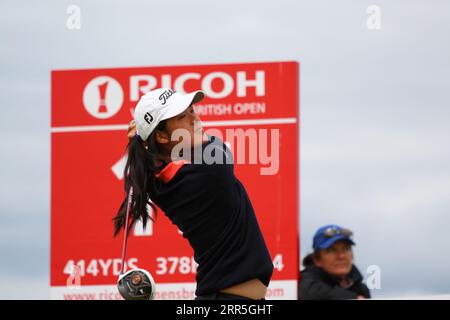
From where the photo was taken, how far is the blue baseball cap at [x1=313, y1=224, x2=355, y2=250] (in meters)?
10.1

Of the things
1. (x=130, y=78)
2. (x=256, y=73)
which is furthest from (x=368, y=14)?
(x=130, y=78)

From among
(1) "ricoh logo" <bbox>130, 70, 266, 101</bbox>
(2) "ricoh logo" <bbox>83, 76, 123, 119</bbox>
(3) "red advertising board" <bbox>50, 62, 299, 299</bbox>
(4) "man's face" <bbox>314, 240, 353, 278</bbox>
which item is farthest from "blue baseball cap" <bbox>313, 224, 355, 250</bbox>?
(2) "ricoh logo" <bbox>83, 76, 123, 119</bbox>

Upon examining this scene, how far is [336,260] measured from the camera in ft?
33.3

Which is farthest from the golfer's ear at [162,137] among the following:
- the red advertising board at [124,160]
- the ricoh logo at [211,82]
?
the ricoh logo at [211,82]

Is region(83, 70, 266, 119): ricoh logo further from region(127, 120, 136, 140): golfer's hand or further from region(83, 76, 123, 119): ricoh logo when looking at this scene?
region(127, 120, 136, 140): golfer's hand

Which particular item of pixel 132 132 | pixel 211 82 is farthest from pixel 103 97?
pixel 132 132

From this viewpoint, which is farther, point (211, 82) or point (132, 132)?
point (211, 82)

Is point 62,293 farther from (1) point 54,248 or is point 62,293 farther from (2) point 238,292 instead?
(2) point 238,292

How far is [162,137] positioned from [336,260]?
12.8 ft

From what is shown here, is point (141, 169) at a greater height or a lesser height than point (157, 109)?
lesser

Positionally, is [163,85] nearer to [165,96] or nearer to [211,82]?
[211,82]

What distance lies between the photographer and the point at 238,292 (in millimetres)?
6453

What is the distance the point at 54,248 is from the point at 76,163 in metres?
0.95
